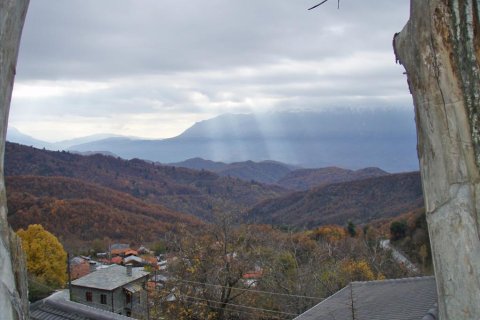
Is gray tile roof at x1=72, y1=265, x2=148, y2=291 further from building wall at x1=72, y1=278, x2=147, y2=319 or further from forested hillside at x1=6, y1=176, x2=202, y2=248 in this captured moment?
forested hillside at x1=6, y1=176, x2=202, y2=248

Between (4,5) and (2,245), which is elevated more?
(4,5)

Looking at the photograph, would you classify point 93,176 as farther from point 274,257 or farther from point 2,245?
point 2,245

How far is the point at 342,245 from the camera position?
3338 cm

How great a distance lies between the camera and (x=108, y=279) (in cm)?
2933

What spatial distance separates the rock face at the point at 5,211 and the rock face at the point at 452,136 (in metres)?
1.45

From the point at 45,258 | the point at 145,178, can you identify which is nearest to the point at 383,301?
the point at 45,258

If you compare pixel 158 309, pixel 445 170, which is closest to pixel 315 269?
pixel 158 309

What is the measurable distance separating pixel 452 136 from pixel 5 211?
5.29 ft

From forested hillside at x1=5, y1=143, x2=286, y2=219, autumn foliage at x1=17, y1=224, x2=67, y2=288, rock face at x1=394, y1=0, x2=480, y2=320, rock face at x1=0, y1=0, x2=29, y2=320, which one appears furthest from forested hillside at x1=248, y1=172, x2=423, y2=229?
rock face at x1=0, y1=0, x2=29, y2=320

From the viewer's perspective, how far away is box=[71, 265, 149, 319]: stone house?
28.2 m

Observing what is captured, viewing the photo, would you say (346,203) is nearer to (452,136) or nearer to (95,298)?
(95,298)

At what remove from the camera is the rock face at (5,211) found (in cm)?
160

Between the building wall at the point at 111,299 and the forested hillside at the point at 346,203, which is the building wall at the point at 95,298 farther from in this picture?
the forested hillside at the point at 346,203

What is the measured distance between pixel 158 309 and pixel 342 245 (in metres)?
18.4
